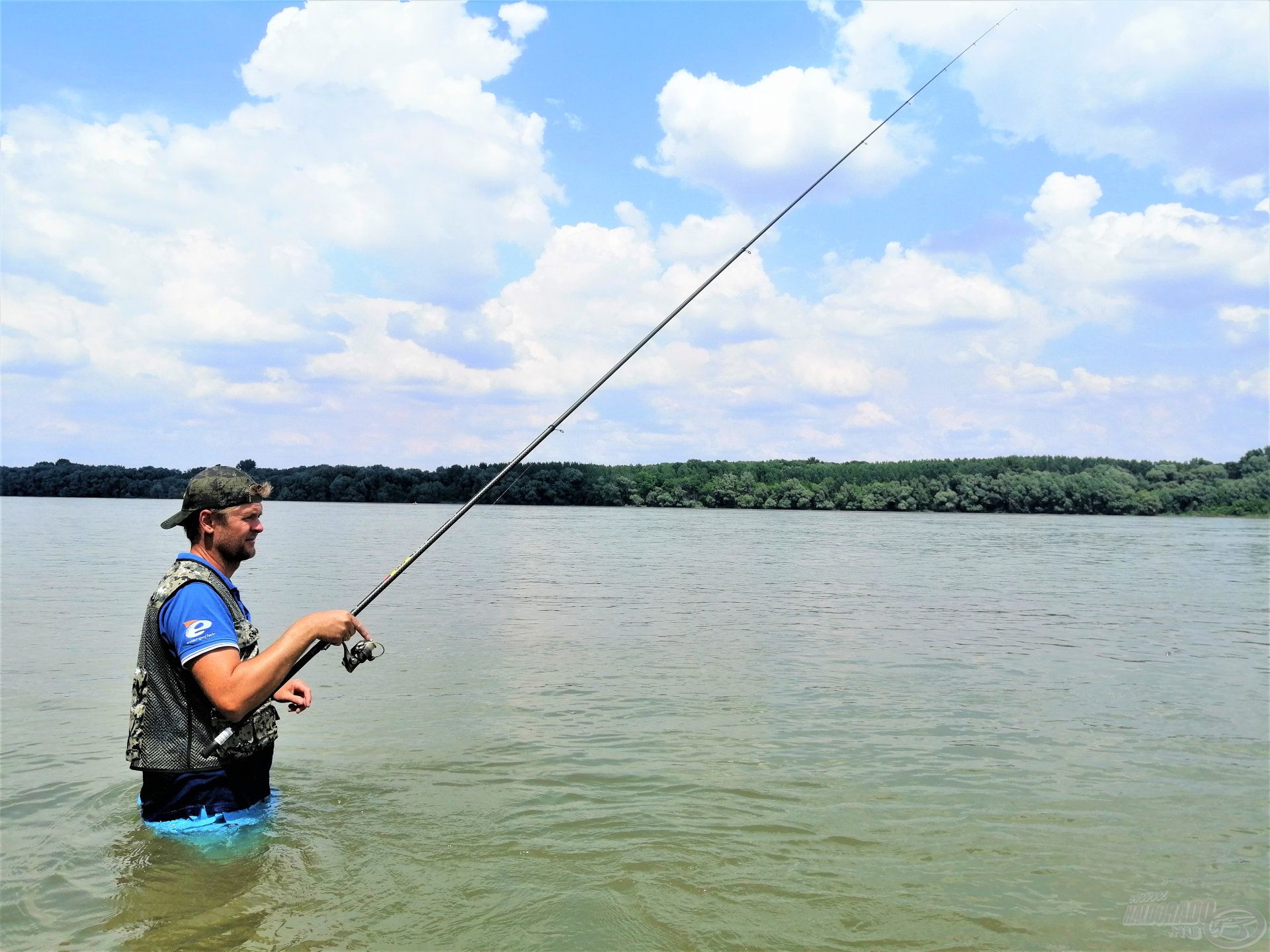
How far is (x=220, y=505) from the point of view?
4430 millimetres

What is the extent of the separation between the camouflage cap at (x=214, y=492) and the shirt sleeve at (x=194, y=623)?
0.39 meters

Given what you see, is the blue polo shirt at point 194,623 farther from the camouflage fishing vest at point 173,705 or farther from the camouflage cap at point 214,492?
the camouflage cap at point 214,492

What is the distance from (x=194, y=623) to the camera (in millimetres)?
4094

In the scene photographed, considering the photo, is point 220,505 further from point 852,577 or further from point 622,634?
point 852,577

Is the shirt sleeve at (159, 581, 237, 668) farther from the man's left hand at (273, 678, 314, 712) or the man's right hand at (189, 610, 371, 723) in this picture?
the man's left hand at (273, 678, 314, 712)

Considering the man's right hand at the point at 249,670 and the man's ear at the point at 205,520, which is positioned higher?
the man's ear at the point at 205,520

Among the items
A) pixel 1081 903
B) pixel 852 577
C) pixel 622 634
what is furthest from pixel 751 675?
pixel 852 577

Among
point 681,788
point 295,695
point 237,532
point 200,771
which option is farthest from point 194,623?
point 681,788

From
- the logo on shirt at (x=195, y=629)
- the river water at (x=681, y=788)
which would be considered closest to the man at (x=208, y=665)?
the logo on shirt at (x=195, y=629)

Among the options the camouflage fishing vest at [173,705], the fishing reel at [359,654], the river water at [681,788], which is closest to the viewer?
the camouflage fishing vest at [173,705]

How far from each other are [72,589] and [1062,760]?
2052 centimetres

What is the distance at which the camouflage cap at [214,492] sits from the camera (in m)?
4.40

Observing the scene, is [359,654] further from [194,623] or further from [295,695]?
[194,623]

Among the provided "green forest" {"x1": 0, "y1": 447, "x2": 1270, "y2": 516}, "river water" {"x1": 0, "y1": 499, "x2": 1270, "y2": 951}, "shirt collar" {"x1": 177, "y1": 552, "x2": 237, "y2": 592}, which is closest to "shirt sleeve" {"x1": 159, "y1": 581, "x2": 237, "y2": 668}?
"shirt collar" {"x1": 177, "y1": 552, "x2": 237, "y2": 592}
